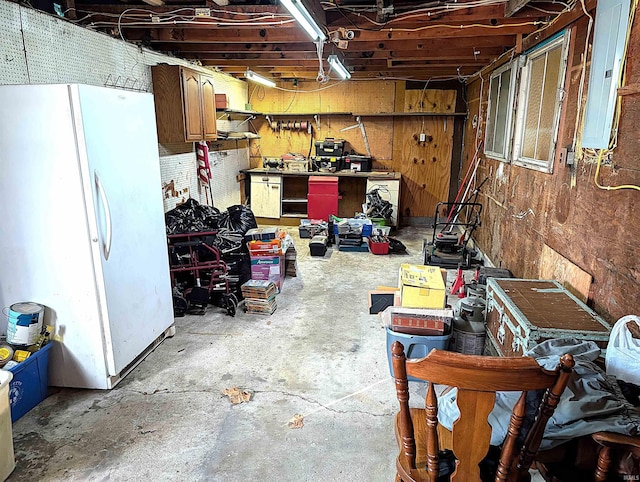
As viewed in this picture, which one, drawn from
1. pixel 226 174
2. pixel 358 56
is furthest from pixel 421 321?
pixel 226 174

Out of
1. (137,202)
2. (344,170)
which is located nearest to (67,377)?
(137,202)

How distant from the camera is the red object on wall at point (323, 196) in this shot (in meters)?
6.97

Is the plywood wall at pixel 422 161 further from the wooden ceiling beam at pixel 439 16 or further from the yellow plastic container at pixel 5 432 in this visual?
the yellow plastic container at pixel 5 432


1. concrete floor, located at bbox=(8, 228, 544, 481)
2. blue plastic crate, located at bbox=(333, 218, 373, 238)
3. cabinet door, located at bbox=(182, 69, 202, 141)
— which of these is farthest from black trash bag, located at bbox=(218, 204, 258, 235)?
blue plastic crate, located at bbox=(333, 218, 373, 238)

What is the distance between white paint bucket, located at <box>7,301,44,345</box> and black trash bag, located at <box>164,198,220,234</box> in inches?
62.0

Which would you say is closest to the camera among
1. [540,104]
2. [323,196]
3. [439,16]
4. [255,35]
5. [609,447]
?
[609,447]

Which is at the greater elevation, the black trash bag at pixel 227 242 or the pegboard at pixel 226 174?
the pegboard at pixel 226 174

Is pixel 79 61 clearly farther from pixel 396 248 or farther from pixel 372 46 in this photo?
pixel 396 248

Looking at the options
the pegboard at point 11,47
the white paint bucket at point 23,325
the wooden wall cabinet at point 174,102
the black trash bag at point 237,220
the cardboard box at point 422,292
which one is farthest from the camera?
the black trash bag at point 237,220

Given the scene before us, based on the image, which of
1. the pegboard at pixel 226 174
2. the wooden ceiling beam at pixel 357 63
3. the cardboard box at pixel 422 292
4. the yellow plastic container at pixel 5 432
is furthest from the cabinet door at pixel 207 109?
the yellow plastic container at pixel 5 432

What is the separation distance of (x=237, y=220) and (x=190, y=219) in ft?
2.57

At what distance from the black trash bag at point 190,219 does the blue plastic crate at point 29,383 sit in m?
1.61

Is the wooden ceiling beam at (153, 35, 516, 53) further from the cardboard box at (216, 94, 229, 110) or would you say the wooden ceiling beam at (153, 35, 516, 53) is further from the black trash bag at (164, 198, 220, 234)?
the black trash bag at (164, 198, 220, 234)

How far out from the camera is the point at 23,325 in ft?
7.66
